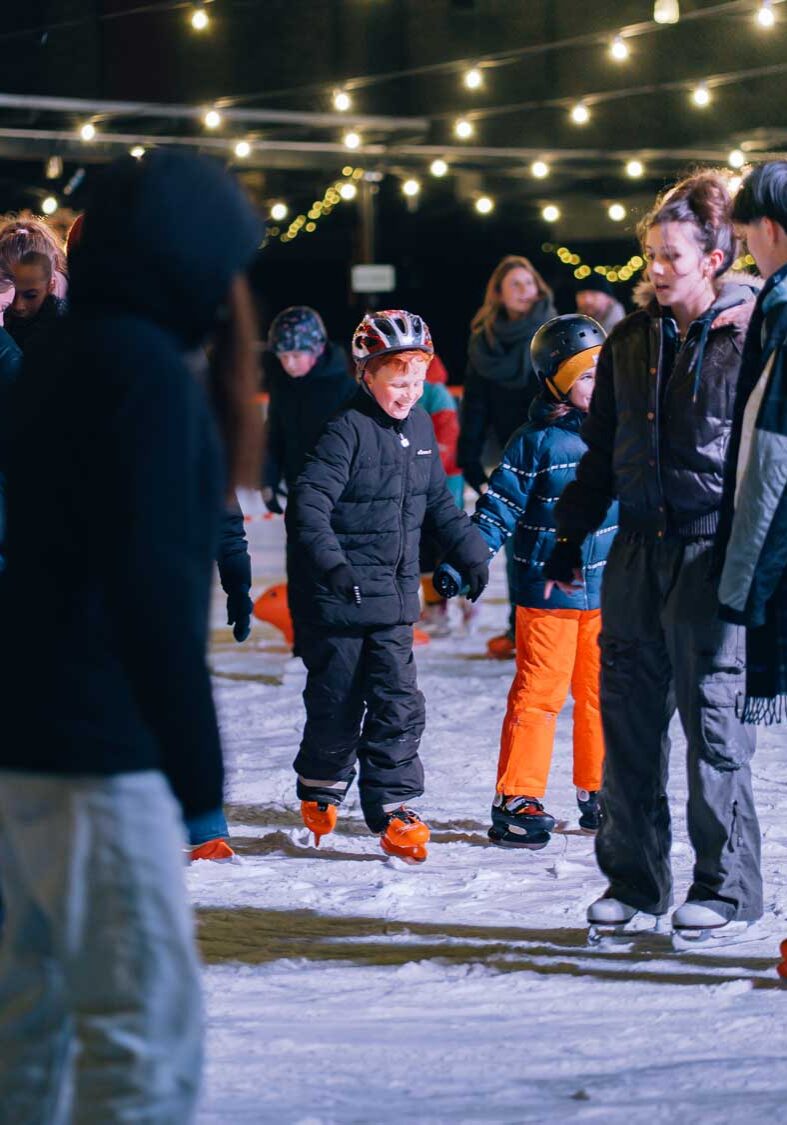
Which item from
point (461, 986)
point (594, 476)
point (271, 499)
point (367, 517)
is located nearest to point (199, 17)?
point (271, 499)

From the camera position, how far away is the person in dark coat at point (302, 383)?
25.9ft

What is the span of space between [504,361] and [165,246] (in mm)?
6198

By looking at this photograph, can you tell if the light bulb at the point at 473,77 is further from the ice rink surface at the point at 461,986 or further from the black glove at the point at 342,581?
the black glove at the point at 342,581

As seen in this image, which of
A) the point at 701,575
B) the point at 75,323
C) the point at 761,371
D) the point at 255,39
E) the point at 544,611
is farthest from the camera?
the point at 255,39

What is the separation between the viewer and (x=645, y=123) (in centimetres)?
1540

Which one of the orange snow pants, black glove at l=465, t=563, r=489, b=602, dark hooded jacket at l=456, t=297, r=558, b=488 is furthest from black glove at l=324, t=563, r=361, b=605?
dark hooded jacket at l=456, t=297, r=558, b=488

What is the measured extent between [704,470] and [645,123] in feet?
40.5

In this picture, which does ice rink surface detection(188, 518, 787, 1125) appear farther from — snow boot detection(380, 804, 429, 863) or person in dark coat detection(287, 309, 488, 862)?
person in dark coat detection(287, 309, 488, 862)

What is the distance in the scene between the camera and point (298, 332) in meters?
7.92

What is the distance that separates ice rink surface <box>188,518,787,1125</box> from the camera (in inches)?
117

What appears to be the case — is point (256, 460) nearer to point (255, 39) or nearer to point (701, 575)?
point (701, 575)

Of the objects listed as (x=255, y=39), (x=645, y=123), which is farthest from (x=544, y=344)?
(x=645, y=123)

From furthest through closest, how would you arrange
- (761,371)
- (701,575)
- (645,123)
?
(645,123)
(701,575)
(761,371)

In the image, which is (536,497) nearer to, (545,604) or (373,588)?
(545,604)
